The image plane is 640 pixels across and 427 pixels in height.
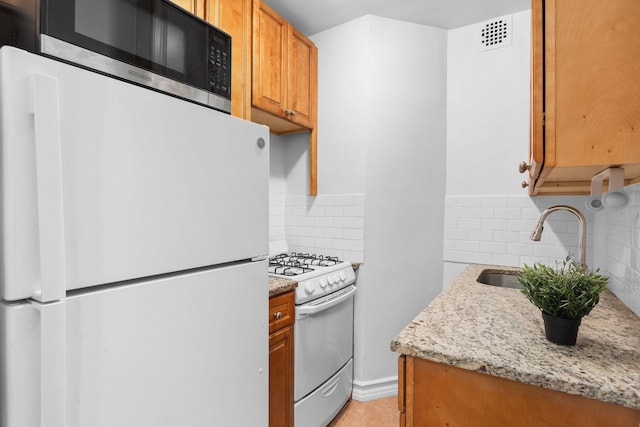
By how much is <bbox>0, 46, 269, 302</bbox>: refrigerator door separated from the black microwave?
0.18 metres

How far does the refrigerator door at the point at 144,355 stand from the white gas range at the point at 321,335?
1.66 ft

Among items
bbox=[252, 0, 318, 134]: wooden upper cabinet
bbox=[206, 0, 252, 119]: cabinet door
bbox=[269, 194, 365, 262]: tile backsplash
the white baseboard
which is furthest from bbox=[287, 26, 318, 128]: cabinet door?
the white baseboard

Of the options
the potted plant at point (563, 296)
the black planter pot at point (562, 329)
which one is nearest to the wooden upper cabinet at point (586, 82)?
the potted plant at point (563, 296)

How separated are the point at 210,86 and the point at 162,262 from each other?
0.70 meters

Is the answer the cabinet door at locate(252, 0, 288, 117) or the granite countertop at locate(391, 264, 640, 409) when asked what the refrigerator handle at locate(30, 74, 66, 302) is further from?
the cabinet door at locate(252, 0, 288, 117)

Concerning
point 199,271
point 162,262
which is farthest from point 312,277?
point 162,262

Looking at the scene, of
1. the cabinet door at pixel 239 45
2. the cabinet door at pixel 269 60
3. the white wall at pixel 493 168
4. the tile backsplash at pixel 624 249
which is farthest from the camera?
the white wall at pixel 493 168

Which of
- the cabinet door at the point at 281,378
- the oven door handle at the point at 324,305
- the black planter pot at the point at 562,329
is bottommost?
the cabinet door at the point at 281,378

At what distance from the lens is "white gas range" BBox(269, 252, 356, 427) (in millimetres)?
1721

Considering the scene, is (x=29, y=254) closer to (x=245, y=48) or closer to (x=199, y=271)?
(x=199, y=271)

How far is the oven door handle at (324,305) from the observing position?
66.9 inches

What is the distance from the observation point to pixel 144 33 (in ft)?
3.29

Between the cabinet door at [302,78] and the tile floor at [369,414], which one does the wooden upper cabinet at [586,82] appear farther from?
the tile floor at [369,414]

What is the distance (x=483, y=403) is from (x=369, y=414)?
4.88 ft
